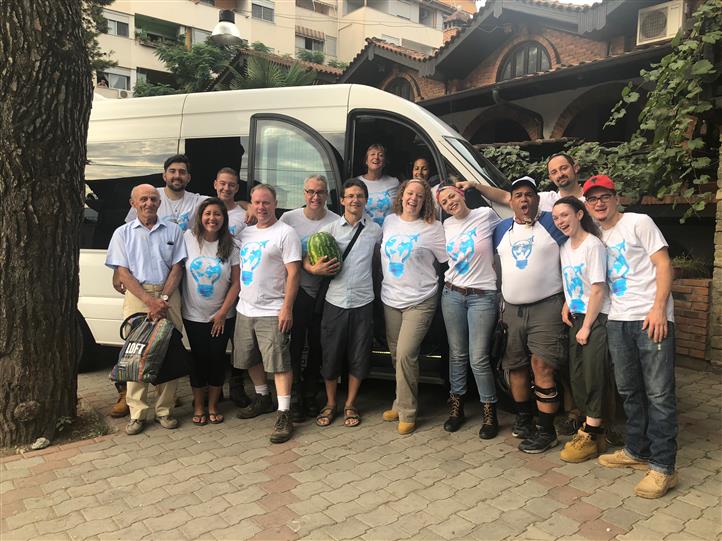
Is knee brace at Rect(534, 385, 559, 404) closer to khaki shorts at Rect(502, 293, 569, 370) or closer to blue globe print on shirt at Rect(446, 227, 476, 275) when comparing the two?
khaki shorts at Rect(502, 293, 569, 370)

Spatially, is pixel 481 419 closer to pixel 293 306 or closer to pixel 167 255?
pixel 293 306

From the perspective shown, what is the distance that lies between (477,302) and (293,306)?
1.37m

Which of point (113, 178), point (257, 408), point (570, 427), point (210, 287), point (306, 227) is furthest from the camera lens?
point (113, 178)

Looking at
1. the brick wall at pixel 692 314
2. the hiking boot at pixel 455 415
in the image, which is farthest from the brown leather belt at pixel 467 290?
the brick wall at pixel 692 314

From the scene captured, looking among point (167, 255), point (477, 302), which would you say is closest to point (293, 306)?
point (167, 255)

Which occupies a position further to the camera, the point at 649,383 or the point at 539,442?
the point at 539,442

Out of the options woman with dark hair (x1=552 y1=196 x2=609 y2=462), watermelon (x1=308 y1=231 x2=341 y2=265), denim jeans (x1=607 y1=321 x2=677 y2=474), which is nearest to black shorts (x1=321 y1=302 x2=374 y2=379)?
watermelon (x1=308 y1=231 x2=341 y2=265)

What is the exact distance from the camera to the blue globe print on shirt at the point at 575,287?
349cm

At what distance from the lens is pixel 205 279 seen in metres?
4.24

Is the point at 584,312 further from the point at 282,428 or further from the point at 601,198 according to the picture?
the point at 282,428

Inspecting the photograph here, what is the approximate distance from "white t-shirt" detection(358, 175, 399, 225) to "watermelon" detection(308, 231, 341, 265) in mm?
590

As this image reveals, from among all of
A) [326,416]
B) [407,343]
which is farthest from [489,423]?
[326,416]

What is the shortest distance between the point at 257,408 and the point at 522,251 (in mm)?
2474

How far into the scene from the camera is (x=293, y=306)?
4195mm
